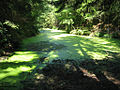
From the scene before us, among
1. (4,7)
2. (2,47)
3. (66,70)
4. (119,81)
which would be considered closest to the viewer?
(119,81)

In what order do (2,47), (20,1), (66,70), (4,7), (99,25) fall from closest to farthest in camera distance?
(66,70), (2,47), (4,7), (20,1), (99,25)

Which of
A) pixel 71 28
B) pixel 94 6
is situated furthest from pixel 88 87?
pixel 71 28

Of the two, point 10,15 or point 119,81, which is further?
point 10,15

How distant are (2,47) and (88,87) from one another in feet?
7.79

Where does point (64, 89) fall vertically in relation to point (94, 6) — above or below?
below

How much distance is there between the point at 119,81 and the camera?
1.36 metres

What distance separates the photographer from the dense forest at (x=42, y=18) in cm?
265

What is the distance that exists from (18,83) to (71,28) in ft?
28.0

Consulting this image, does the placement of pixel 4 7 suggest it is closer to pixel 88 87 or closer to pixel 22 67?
pixel 22 67

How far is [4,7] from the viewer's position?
2.68m

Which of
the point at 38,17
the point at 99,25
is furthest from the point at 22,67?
the point at 99,25

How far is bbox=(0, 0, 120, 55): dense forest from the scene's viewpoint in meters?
2.65

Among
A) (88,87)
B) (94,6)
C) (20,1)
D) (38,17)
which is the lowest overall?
(88,87)

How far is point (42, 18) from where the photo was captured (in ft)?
20.1
